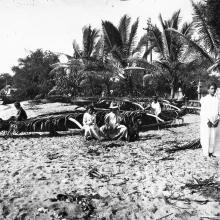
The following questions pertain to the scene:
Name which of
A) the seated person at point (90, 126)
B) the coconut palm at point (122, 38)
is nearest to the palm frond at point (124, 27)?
the coconut palm at point (122, 38)

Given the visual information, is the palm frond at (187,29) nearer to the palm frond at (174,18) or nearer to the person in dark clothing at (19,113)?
the palm frond at (174,18)

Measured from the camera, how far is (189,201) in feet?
14.1

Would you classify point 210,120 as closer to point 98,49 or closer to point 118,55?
point 118,55

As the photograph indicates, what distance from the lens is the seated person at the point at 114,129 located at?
351 inches

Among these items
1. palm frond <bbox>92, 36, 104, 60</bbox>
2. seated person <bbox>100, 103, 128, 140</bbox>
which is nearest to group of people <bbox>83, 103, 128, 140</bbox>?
seated person <bbox>100, 103, 128, 140</bbox>

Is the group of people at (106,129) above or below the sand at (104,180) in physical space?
above

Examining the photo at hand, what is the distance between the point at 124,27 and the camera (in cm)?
1750

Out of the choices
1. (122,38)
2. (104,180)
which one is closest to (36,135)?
(104,180)

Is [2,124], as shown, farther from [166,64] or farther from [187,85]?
[187,85]

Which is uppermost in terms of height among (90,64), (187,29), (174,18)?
(174,18)

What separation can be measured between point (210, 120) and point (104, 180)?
2.80 metres

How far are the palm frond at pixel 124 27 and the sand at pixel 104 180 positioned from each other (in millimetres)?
10477

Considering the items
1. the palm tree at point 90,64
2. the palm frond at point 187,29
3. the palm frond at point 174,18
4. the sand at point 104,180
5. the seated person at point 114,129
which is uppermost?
the palm frond at point 174,18

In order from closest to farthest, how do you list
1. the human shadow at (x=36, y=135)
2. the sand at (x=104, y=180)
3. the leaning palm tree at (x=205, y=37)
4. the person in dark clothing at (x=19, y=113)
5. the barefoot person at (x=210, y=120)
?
1. the sand at (x=104, y=180)
2. the barefoot person at (x=210, y=120)
3. the human shadow at (x=36, y=135)
4. the person in dark clothing at (x=19, y=113)
5. the leaning palm tree at (x=205, y=37)
